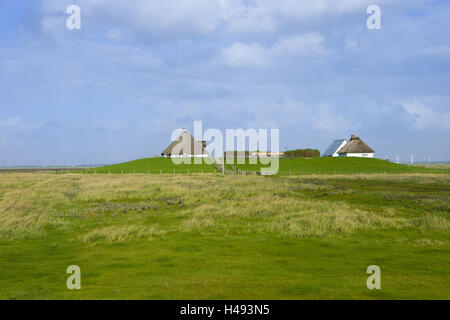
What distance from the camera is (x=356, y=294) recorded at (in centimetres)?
850

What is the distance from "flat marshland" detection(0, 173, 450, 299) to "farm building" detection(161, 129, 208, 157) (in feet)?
269

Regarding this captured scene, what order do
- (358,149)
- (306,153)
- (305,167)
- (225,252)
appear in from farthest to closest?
1. (306,153)
2. (358,149)
3. (305,167)
4. (225,252)

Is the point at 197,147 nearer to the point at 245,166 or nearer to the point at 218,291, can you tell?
the point at 245,166

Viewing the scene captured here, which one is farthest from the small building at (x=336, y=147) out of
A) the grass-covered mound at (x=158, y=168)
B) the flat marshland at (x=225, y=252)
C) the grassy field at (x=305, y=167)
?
the flat marshland at (x=225, y=252)

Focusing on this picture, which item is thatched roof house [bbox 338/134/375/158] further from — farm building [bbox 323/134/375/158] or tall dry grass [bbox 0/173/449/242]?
tall dry grass [bbox 0/173/449/242]

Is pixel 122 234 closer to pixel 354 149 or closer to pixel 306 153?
pixel 306 153

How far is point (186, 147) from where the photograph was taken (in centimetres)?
10744

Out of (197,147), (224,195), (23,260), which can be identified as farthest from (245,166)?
(23,260)

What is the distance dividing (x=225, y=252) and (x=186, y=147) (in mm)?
95217

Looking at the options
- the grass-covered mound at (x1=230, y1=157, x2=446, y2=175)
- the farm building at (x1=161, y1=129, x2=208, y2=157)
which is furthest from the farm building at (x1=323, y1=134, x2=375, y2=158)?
the farm building at (x1=161, y1=129, x2=208, y2=157)

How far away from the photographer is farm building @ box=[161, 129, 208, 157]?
4200 inches

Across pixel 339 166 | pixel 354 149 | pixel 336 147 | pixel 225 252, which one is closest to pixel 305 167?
pixel 339 166

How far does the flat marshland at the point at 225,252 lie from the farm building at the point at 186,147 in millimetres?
81864
